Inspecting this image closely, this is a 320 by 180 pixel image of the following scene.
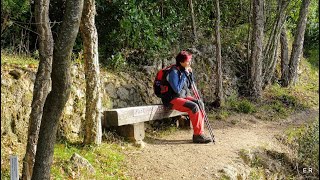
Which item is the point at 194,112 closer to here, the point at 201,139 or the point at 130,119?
the point at 201,139

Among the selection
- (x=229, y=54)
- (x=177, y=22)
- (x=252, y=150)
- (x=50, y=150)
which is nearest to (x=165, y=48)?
(x=177, y=22)

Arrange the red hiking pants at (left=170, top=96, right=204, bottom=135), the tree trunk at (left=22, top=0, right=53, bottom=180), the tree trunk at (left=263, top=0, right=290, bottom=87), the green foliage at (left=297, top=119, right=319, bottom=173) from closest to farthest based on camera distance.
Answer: the tree trunk at (left=22, top=0, right=53, bottom=180), the red hiking pants at (left=170, top=96, right=204, bottom=135), the green foliage at (left=297, top=119, right=319, bottom=173), the tree trunk at (left=263, top=0, right=290, bottom=87)

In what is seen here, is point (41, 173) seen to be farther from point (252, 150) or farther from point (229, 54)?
point (229, 54)

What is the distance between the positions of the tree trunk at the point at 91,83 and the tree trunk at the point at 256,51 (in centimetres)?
636

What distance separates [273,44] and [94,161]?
835cm

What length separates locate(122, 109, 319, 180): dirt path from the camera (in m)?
6.91

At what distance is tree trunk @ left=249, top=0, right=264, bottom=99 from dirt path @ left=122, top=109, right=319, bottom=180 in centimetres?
231

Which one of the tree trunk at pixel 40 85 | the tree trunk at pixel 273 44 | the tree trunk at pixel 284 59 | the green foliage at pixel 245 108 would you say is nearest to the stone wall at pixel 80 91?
the green foliage at pixel 245 108

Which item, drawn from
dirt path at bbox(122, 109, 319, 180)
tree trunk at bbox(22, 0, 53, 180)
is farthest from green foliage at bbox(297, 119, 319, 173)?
tree trunk at bbox(22, 0, 53, 180)

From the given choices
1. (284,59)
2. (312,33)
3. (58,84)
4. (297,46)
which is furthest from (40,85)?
(312,33)

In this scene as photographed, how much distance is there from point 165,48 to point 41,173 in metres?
6.84

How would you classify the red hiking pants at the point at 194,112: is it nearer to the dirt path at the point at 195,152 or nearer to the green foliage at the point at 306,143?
the dirt path at the point at 195,152

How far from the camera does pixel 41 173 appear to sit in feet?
15.3

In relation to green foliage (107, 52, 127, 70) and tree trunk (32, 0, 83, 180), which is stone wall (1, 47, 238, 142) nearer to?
green foliage (107, 52, 127, 70)
